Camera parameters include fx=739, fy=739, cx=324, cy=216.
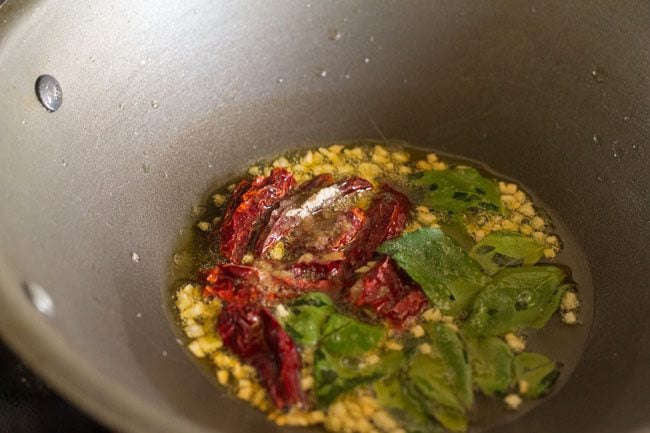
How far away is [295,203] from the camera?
5.49 feet

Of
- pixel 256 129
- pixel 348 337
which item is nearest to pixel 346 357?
pixel 348 337

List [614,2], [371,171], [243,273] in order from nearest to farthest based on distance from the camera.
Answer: [243,273] < [614,2] < [371,171]

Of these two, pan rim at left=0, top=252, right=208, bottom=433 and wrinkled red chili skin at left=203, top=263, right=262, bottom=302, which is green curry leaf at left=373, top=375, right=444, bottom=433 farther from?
pan rim at left=0, top=252, right=208, bottom=433

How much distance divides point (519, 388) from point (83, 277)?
32.8 inches

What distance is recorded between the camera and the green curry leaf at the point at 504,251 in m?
1.62

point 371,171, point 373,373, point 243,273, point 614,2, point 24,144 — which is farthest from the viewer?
point 371,171

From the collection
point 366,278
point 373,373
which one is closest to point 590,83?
point 366,278

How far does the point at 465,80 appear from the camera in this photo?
1.85 m

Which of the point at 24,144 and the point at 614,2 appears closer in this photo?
the point at 24,144

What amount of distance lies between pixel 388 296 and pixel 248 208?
38 cm

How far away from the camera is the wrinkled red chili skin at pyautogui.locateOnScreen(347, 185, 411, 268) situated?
1.61m

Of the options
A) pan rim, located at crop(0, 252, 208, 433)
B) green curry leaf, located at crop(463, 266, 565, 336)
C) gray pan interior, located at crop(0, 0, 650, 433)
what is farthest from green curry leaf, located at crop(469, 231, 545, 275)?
pan rim, located at crop(0, 252, 208, 433)

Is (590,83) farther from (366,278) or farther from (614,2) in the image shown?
(366,278)

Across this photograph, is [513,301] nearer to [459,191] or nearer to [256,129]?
[459,191]
